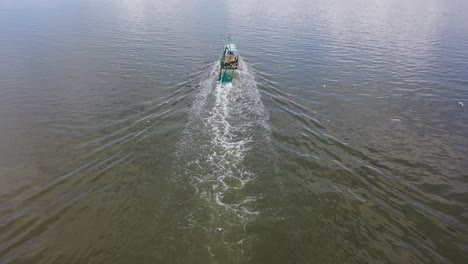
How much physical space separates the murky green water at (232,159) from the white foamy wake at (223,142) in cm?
12

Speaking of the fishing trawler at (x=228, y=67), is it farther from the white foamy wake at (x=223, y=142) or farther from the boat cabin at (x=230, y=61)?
the white foamy wake at (x=223, y=142)

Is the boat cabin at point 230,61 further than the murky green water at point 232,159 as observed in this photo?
Yes

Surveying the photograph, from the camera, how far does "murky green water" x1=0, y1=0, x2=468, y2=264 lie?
15.1 meters

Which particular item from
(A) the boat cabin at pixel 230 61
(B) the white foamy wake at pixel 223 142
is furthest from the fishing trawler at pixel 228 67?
(B) the white foamy wake at pixel 223 142

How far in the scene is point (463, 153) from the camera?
900 inches

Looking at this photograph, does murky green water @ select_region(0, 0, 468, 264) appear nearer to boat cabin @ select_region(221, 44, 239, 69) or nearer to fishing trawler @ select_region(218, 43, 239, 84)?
fishing trawler @ select_region(218, 43, 239, 84)

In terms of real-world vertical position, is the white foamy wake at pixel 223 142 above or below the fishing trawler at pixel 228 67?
below

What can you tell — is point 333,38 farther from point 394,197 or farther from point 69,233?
point 69,233

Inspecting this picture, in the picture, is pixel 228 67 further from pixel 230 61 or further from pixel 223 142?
pixel 223 142

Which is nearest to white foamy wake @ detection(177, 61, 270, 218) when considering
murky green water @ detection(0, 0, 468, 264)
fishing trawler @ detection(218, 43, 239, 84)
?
murky green water @ detection(0, 0, 468, 264)

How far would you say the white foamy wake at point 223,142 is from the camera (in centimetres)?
1817

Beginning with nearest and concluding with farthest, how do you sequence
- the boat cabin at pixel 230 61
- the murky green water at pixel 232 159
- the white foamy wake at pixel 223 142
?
1. the murky green water at pixel 232 159
2. the white foamy wake at pixel 223 142
3. the boat cabin at pixel 230 61

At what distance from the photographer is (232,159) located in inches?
838

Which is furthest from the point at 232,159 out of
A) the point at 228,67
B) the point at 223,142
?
the point at 228,67
